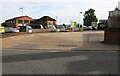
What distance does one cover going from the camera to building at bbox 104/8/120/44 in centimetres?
2288

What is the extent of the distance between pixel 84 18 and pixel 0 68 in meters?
91.3

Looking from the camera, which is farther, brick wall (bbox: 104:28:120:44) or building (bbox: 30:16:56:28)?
building (bbox: 30:16:56:28)

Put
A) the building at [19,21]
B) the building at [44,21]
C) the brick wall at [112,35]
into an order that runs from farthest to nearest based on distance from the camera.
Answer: the building at [44,21]
the building at [19,21]
the brick wall at [112,35]

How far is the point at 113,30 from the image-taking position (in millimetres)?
23203

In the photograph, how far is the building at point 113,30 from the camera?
2288cm

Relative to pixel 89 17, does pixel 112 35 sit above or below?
below

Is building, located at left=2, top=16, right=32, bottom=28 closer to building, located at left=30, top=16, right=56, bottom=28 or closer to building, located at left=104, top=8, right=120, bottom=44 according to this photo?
building, located at left=30, top=16, right=56, bottom=28

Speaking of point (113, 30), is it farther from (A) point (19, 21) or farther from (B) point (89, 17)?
(A) point (19, 21)

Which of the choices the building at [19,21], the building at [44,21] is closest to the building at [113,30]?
the building at [19,21]

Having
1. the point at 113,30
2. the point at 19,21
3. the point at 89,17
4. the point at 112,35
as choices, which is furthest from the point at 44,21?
the point at 112,35

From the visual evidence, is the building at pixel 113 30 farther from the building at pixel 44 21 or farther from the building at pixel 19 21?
the building at pixel 44 21

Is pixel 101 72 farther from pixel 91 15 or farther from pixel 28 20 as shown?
pixel 28 20

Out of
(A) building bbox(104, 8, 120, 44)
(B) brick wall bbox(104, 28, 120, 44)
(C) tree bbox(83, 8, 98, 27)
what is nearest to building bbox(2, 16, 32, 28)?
(C) tree bbox(83, 8, 98, 27)

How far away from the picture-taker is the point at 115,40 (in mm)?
23031
